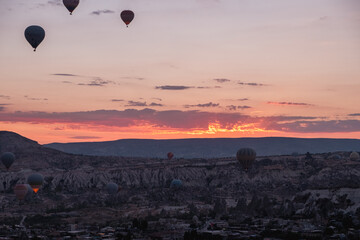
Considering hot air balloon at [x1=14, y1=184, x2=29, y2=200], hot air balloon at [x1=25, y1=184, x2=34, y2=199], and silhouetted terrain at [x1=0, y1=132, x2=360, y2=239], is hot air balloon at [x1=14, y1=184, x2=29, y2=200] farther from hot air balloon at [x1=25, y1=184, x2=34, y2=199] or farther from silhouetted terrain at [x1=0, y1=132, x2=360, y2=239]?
hot air balloon at [x1=25, y1=184, x2=34, y2=199]

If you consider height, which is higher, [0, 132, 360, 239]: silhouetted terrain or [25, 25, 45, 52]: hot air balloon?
[25, 25, 45, 52]: hot air balloon

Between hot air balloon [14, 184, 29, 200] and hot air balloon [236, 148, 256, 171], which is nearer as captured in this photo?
hot air balloon [236, 148, 256, 171]

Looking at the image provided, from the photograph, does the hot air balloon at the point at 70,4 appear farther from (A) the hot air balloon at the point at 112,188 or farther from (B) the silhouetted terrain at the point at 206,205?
(A) the hot air balloon at the point at 112,188

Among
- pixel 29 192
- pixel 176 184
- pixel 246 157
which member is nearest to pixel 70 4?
pixel 246 157

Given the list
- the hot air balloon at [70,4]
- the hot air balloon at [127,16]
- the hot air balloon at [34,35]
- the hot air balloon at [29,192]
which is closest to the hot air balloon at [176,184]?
the hot air balloon at [29,192]

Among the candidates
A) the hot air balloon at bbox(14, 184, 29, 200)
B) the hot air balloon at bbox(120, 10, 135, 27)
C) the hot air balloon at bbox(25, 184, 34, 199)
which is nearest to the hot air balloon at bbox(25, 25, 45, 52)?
the hot air balloon at bbox(120, 10, 135, 27)

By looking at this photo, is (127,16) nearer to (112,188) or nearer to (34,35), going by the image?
(34,35)

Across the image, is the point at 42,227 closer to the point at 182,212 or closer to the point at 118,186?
the point at 182,212
